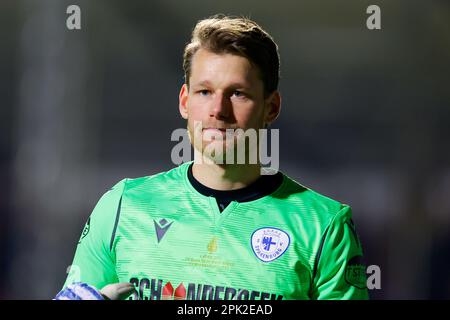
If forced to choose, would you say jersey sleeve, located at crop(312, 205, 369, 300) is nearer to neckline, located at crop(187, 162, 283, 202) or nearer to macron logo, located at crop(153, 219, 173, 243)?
neckline, located at crop(187, 162, 283, 202)

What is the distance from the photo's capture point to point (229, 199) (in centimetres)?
212

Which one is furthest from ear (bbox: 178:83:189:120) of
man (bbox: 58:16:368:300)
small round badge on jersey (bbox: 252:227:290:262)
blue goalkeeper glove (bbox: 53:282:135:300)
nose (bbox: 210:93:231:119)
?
blue goalkeeper glove (bbox: 53:282:135:300)

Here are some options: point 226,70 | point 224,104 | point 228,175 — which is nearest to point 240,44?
point 226,70

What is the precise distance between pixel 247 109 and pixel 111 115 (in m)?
1.75

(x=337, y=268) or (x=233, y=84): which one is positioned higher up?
(x=233, y=84)

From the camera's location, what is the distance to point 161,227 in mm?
2098

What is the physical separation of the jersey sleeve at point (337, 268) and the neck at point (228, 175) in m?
0.31

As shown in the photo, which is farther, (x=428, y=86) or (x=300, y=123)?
(x=300, y=123)

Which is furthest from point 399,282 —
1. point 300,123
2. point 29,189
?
point 29,189

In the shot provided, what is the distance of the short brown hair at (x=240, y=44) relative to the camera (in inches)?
81.7

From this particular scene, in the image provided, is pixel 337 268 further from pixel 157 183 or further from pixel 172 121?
pixel 172 121

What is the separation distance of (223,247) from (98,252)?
0.41 m
